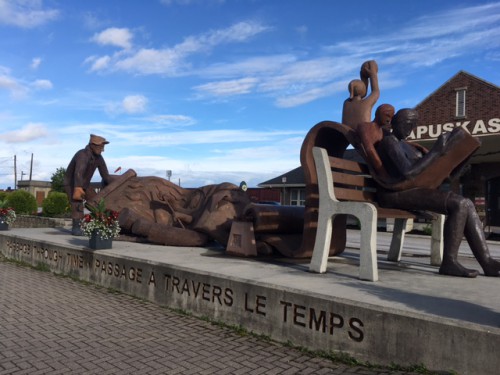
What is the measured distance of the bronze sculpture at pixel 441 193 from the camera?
5066 millimetres

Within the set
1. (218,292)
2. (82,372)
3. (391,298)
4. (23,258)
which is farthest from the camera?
(23,258)

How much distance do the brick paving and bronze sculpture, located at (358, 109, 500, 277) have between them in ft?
7.33

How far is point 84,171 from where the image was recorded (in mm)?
9867

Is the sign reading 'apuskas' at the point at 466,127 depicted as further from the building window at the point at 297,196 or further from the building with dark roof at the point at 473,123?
the building window at the point at 297,196

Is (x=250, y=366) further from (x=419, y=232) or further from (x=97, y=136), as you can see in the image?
(x=419, y=232)

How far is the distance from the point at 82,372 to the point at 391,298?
2.62m

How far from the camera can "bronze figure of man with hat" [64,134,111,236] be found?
386 inches

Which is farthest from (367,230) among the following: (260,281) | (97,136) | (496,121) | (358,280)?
(496,121)

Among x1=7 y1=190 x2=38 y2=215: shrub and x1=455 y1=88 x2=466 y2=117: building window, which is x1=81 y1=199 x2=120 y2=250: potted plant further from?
x1=7 y1=190 x2=38 y2=215: shrub

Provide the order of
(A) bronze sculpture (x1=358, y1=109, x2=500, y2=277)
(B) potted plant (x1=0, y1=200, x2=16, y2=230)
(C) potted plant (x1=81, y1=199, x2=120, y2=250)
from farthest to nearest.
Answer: (B) potted plant (x1=0, y1=200, x2=16, y2=230)
(C) potted plant (x1=81, y1=199, x2=120, y2=250)
(A) bronze sculpture (x1=358, y1=109, x2=500, y2=277)

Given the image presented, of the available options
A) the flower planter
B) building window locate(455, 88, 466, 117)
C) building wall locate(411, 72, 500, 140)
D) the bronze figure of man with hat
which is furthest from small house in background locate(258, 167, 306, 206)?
the flower planter

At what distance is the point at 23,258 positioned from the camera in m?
9.67

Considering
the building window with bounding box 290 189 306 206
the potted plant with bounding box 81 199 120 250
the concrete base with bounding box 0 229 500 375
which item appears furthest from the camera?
the building window with bounding box 290 189 306 206

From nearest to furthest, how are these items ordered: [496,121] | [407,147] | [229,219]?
[407,147]
[229,219]
[496,121]
